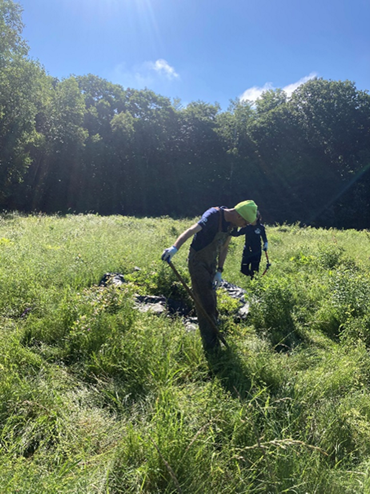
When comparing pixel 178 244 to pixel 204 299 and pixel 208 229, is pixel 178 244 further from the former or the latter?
pixel 204 299

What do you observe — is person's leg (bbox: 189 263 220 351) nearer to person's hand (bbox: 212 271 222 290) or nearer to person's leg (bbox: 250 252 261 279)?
person's hand (bbox: 212 271 222 290)

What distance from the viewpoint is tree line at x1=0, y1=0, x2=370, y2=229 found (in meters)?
25.4

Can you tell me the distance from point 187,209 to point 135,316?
24.8 meters

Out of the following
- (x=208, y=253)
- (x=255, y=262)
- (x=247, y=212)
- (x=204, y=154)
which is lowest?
(x=255, y=262)

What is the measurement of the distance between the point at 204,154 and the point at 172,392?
102ft

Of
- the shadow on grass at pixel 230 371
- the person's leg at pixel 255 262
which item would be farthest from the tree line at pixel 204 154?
the shadow on grass at pixel 230 371

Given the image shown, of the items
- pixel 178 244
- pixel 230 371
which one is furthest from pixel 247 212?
pixel 230 371

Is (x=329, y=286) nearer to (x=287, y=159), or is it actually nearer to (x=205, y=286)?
(x=205, y=286)

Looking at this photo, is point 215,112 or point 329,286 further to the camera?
point 215,112

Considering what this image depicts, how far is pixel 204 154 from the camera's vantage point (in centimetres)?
3117

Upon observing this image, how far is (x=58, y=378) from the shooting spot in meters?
2.49

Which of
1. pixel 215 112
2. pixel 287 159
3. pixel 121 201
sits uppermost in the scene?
pixel 215 112

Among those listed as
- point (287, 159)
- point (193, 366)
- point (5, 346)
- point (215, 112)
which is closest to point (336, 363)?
point (193, 366)

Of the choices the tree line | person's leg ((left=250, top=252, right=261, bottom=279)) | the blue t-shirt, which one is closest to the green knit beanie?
the blue t-shirt
